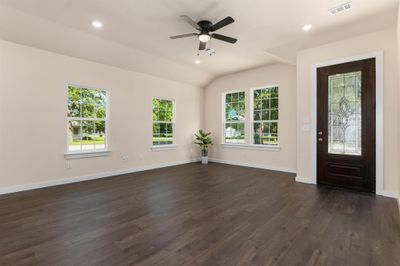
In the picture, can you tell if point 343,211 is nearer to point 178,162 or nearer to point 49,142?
point 178,162

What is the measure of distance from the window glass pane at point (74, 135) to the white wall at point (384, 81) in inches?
195

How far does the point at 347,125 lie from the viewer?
3.87 meters

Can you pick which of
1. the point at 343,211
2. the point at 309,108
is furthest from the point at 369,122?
the point at 343,211

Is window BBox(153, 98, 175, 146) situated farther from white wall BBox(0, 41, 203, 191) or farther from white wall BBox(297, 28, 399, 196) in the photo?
white wall BBox(297, 28, 399, 196)

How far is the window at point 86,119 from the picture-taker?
14.9 ft

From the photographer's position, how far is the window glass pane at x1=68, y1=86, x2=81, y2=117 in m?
4.50

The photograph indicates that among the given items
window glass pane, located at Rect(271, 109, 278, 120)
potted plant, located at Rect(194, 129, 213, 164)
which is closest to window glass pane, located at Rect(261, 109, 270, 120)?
window glass pane, located at Rect(271, 109, 278, 120)

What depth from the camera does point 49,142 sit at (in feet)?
13.6

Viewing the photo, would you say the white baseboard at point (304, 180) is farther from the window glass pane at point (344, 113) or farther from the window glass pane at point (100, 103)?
the window glass pane at point (100, 103)

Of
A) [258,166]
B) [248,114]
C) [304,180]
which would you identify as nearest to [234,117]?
[248,114]

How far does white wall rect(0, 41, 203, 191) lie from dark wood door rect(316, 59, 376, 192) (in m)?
4.34

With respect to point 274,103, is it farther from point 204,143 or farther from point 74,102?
point 74,102

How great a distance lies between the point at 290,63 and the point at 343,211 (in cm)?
366

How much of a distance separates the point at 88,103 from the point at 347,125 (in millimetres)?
5517
